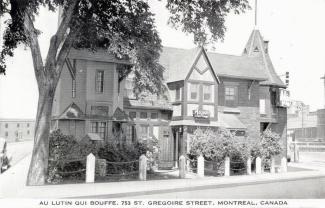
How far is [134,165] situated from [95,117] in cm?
514

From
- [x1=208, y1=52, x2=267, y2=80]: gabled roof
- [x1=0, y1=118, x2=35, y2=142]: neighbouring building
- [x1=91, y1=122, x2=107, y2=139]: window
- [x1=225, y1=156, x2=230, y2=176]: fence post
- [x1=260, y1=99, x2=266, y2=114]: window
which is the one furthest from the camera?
[x1=0, y1=118, x2=35, y2=142]: neighbouring building

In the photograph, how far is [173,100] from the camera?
2786cm

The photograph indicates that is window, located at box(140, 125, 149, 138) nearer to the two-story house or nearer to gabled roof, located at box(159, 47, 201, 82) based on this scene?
the two-story house

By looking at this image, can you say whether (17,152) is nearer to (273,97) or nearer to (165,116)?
(165,116)

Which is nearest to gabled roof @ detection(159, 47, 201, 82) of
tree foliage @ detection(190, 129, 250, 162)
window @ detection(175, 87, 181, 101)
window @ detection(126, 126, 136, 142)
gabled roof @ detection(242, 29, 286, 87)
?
window @ detection(175, 87, 181, 101)

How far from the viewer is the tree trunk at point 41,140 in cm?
1611

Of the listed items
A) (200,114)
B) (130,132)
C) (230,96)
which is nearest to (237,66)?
(230,96)

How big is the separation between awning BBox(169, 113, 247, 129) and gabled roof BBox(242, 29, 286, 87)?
230 inches

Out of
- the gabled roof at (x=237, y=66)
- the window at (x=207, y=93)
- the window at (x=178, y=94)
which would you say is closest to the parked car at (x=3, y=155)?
the window at (x=178, y=94)

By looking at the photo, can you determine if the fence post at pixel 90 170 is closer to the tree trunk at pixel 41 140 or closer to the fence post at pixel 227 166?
the tree trunk at pixel 41 140

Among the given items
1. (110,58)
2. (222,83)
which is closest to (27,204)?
(110,58)

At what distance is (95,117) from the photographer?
78.4ft

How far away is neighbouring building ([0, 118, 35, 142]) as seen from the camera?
2453 inches

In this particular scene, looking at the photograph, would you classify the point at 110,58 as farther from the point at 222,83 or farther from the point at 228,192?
the point at 228,192
